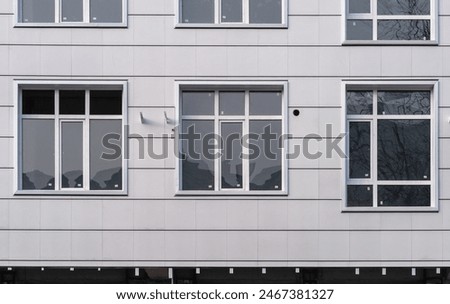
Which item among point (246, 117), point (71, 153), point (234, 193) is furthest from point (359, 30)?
point (71, 153)

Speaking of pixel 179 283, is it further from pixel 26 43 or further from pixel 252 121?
pixel 26 43

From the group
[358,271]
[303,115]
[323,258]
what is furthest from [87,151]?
[358,271]

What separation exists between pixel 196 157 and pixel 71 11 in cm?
352

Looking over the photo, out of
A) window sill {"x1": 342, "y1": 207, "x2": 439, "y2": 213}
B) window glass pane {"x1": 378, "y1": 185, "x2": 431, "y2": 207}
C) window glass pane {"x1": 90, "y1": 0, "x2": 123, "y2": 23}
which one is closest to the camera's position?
window sill {"x1": 342, "y1": 207, "x2": 439, "y2": 213}

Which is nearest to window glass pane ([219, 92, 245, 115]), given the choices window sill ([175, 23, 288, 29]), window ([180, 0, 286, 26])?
window sill ([175, 23, 288, 29])

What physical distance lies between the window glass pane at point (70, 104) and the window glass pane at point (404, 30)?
221 inches

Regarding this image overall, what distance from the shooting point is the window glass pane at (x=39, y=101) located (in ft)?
30.0

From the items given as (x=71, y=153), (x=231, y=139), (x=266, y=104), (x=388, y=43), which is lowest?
(x=71, y=153)

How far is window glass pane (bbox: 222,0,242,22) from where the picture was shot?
9.19 metres

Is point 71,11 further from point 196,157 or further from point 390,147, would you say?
point 390,147

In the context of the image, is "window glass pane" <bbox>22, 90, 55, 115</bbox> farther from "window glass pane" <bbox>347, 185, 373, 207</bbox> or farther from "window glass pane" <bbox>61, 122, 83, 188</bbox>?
"window glass pane" <bbox>347, 185, 373, 207</bbox>

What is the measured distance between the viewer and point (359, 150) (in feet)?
30.0

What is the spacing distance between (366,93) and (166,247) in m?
4.59

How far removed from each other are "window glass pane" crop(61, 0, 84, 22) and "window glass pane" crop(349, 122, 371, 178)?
537 cm
